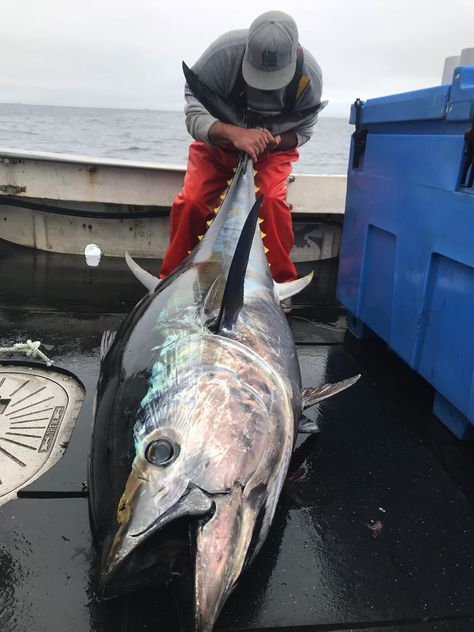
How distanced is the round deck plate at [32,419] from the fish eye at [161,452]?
752mm

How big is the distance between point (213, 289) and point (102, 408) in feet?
1.72

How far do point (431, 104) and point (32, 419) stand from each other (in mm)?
1878

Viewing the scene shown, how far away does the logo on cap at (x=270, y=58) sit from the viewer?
2.42m

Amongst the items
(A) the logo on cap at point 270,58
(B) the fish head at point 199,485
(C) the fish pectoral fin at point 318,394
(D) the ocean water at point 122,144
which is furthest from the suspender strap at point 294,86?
(D) the ocean water at point 122,144

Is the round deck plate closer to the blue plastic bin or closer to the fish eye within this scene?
the fish eye

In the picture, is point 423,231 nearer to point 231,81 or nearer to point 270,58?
point 270,58

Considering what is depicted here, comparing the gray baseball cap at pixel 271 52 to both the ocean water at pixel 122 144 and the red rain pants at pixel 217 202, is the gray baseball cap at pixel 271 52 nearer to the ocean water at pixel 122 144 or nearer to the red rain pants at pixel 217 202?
the red rain pants at pixel 217 202

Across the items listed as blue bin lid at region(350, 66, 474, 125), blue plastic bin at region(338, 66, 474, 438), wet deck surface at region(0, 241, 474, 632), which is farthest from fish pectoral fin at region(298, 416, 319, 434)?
blue bin lid at region(350, 66, 474, 125)

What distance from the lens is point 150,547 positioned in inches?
36.4

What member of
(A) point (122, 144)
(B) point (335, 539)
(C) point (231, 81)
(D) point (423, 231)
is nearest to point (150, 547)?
(B) point (335, 539)

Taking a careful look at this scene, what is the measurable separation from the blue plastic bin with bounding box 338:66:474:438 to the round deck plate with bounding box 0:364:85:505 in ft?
4.54

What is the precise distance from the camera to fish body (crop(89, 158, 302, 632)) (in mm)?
913

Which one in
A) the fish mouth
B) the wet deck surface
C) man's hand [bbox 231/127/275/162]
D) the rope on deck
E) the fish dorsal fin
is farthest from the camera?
man's hand [bbox 231/127/275/162]

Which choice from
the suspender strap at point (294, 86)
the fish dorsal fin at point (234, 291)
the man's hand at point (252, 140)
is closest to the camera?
the fish dorsal fin at point (234, 291)
